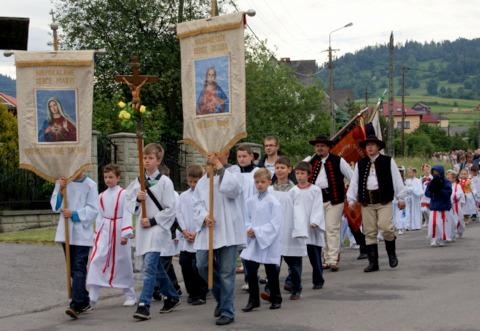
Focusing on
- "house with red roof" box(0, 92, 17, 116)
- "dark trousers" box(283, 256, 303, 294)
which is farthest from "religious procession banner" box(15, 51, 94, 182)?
"house with red roof" box(0, 92, 17, 116)

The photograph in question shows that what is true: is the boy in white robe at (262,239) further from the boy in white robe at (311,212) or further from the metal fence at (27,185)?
the metal fence at (27,185)

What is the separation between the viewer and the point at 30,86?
35.2 ft

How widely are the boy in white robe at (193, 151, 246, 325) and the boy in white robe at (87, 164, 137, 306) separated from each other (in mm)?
1443

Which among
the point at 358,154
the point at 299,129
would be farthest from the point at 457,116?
the point at 358,154

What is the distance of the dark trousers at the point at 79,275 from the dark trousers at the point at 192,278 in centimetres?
132

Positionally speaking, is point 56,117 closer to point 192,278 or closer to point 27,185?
point 192,278

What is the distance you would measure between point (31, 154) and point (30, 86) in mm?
765

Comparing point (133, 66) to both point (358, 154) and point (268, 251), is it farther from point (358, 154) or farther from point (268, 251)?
point (358, 154)

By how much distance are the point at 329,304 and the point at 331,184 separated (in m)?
3.54

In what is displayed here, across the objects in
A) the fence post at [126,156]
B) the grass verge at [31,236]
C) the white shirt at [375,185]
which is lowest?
the grass verge at [31,236]

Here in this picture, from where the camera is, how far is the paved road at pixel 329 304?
9336mm

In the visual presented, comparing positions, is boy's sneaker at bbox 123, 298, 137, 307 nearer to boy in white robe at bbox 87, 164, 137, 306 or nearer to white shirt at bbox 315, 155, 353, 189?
boy in white robe at bbox 87, 164, 137, 306

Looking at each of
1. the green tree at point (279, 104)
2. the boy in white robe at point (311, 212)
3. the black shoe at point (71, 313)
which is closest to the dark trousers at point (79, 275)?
the black shoe at point (71, 313)

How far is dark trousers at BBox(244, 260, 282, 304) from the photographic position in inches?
404
